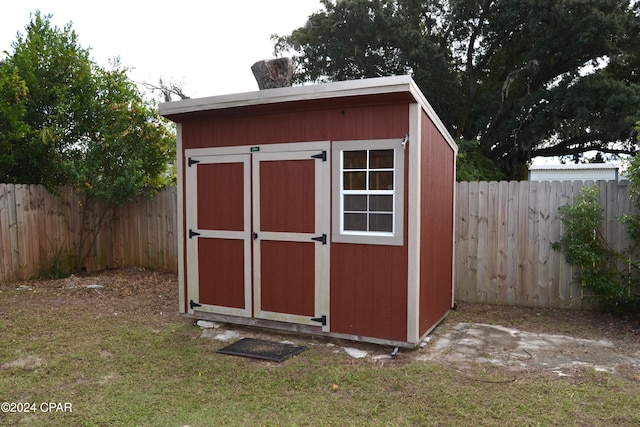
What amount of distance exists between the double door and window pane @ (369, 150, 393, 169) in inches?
17.0

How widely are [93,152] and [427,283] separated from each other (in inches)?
218

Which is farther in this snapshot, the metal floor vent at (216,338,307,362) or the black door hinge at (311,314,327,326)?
the black door hinge at (311,314,327,326)

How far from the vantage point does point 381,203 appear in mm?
4262

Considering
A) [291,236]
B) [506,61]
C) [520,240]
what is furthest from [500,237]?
[506,61]

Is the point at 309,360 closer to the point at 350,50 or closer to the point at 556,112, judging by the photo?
the point at 556,112

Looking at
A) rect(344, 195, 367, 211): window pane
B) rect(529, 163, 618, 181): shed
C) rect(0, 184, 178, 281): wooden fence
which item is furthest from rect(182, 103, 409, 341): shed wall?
rect(529, 163, 618, 181): shed

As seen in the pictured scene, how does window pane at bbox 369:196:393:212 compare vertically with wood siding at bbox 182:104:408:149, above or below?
below

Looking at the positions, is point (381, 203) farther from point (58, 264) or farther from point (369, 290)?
point (58, 264)

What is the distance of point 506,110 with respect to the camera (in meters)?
15.8

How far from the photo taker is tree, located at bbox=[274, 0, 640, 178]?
13.3 metres

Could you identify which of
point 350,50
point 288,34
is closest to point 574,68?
point 350,50

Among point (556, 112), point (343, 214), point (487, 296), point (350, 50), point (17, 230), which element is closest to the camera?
point (343, 214)

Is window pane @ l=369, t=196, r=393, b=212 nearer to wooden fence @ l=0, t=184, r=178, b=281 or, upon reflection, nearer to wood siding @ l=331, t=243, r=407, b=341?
wood siding @ l=331, t=243, r=407, b=341

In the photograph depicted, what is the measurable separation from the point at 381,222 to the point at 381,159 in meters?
0.58
